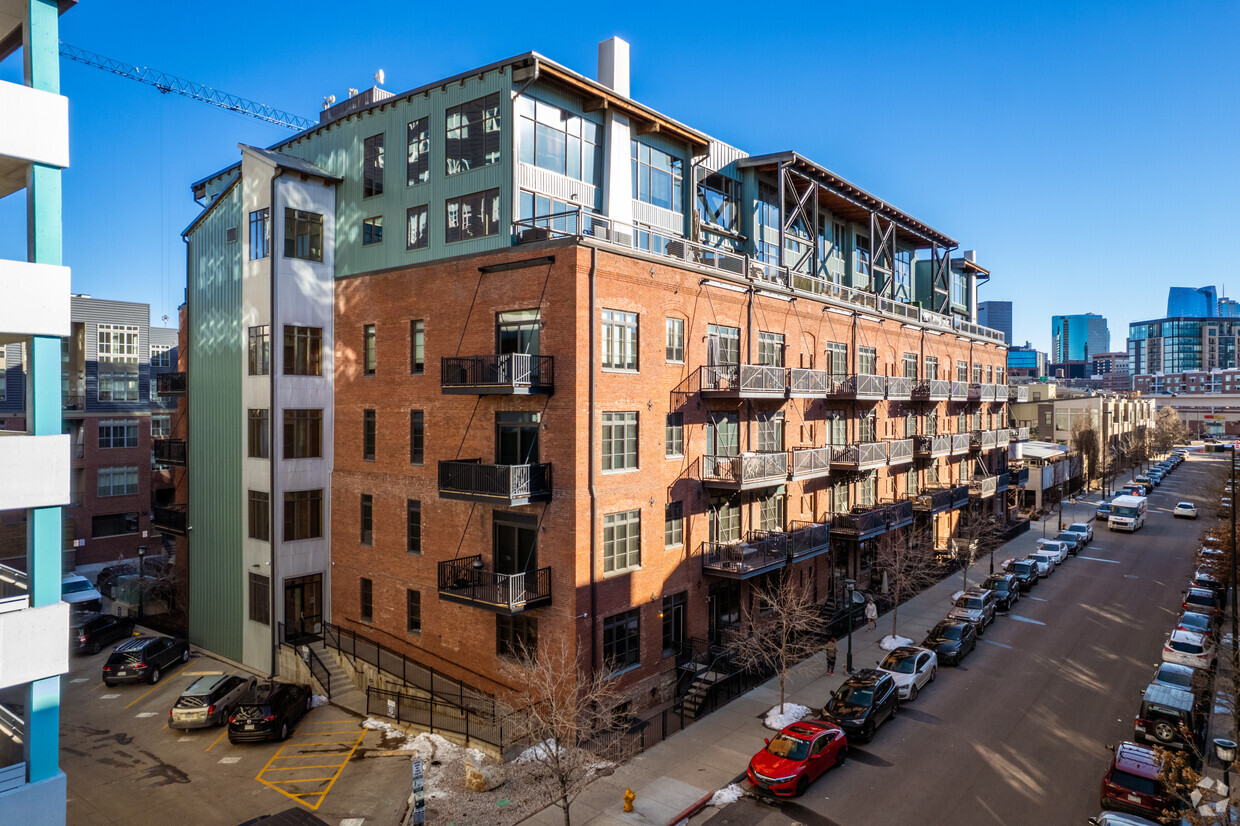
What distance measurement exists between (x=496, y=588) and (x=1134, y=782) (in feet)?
53.5

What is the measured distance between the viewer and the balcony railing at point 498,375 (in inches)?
838

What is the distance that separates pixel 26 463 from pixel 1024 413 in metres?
87.1

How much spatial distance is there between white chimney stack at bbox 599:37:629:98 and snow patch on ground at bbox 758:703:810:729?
74.0ft

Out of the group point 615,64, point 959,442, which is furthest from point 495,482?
point 959,442

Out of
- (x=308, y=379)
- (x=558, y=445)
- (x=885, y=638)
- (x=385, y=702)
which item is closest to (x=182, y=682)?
(x=385, y=702)

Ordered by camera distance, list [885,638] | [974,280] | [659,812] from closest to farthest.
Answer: [659,812] → [885,638] → [974,280]

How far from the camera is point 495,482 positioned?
2119cm

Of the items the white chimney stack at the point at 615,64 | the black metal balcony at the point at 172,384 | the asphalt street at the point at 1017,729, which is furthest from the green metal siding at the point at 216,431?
the asphalt street at the point at 1017,729

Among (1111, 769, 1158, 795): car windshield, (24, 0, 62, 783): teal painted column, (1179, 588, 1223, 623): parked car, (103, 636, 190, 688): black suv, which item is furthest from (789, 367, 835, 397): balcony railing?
(103, 636, 190, 688): black suv

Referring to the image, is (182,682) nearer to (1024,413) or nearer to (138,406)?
(138,406)

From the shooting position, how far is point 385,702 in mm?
24219

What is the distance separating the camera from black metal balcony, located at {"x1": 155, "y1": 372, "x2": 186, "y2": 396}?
3426 centimetres

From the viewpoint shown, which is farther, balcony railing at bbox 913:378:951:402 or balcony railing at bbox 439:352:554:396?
balcony railing at bbox 913:378:951:402

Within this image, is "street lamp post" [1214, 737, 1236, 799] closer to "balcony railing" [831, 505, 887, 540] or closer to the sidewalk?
the sidewalk
